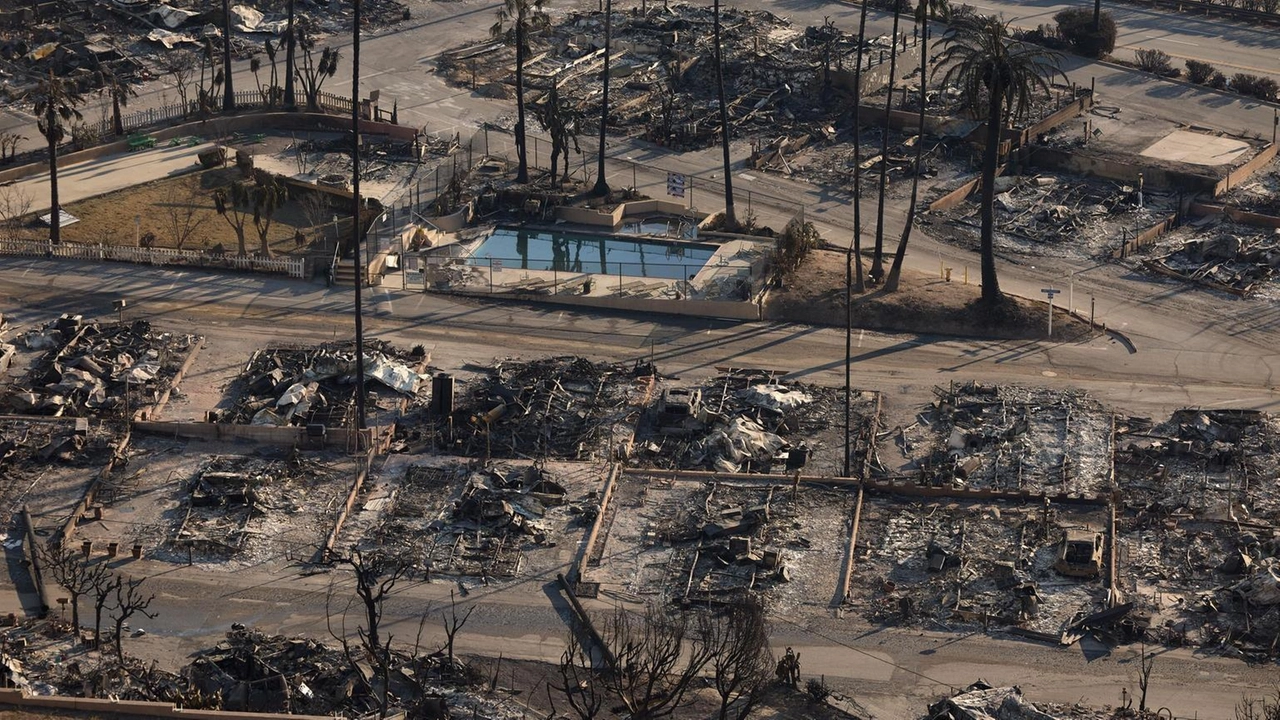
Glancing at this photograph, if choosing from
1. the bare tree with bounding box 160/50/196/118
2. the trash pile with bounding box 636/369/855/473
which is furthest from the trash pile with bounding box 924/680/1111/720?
the bare tree with bounding box 160/50/196/118

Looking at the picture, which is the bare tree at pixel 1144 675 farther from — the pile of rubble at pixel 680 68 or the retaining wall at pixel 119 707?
the pile of rubble at pixel 680 68

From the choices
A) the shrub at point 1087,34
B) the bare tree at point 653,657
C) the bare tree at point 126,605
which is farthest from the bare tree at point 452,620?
the shrub at point 1087,34

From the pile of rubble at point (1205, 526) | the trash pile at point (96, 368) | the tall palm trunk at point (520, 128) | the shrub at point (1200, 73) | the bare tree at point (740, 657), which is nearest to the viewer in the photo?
the bare tree at point (740, 657)

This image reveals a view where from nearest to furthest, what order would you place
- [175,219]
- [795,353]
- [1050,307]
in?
[795,353], [1050,307], [175,219]

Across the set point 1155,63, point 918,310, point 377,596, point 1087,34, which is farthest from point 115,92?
point 1155,63

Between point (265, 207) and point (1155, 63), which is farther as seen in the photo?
point (1155, 63)

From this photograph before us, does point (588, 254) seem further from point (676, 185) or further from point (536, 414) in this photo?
point (536, 414)

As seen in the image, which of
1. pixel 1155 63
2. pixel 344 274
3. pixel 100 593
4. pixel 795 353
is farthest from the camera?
pixel 1155 63
